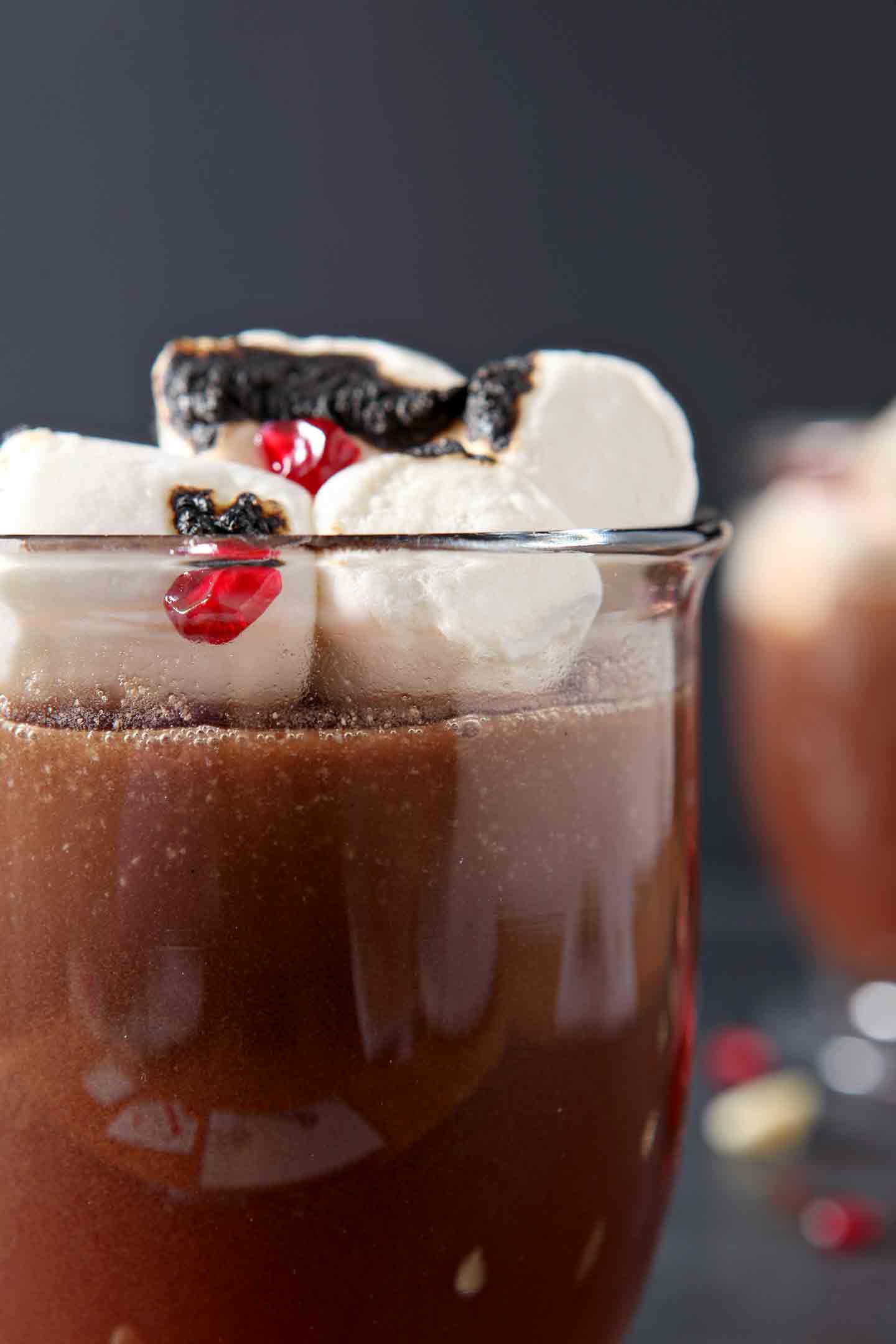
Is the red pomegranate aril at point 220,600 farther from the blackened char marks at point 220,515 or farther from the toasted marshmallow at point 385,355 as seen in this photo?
the toasted marshmallow at point 385,355

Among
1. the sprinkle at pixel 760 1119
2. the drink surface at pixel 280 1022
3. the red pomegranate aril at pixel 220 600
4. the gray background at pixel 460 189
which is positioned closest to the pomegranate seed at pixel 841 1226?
the sprinkle at pixel 760 1119

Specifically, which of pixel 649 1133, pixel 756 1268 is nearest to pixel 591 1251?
pixel 649 1133

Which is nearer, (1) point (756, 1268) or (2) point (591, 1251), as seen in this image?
(2) point (591, 1251)

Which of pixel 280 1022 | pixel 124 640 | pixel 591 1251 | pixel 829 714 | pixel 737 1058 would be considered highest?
pixel 124 640

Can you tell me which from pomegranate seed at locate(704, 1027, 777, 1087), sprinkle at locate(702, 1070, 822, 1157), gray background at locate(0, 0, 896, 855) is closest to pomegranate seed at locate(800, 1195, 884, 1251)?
sprinkle at locate(702, 1070, 822, 1157)

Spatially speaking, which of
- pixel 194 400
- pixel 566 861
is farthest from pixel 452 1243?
pixel 194 400

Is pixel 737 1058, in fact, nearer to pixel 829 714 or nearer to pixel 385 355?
pixel 829 714

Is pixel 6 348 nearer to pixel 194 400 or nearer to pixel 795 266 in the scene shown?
pixel 795 266
